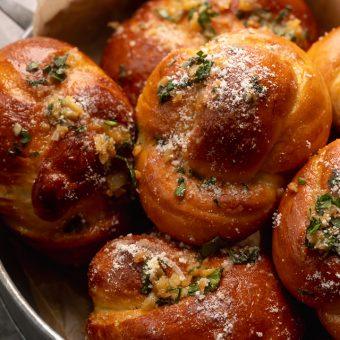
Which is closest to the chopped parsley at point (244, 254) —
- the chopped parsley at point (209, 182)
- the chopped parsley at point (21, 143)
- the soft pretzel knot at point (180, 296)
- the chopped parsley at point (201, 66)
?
the soft pretzel knot at point (180, 296)

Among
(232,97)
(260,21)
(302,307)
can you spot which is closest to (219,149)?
(232,97)

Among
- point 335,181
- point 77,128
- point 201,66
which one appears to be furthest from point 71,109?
point 335,181

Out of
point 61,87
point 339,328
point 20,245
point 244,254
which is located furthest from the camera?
point 20,245

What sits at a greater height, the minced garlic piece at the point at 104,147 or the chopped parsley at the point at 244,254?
the minced garlic piece at the point at 104,147

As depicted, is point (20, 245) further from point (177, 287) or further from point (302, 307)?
point (302, 307)

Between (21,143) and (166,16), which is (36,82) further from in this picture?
(166,16)

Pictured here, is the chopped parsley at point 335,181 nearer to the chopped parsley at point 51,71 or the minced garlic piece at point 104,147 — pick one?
the minced garlic piece at point 104,147
